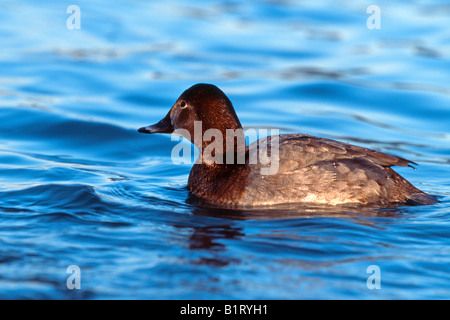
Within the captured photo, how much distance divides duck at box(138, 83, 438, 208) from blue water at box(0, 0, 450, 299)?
17 cm

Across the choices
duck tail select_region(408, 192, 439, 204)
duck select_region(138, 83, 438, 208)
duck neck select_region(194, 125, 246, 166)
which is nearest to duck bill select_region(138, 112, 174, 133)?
duck select_region(138, 83, 438, 208)

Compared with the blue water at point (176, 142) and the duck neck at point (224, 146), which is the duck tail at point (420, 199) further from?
the duck neck at point (224, 146)

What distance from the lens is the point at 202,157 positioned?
7.04 metres

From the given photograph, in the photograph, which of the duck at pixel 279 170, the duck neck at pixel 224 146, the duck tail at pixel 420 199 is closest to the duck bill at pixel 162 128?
the duck at pixel 279 170

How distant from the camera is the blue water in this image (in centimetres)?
510

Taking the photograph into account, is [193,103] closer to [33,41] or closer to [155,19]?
[33,41]

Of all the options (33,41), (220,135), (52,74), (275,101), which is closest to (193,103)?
(220,135)

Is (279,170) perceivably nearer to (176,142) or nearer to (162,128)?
(162,128)

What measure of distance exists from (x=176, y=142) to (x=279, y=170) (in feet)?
11.9

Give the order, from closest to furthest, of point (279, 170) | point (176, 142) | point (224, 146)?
point (279, 170), point (224, 146), point (176, 142)

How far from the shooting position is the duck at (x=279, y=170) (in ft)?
21.3

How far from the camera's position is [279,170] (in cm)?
645

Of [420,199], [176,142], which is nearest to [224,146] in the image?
[420,199]

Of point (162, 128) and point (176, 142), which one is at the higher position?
point (176, 142)
